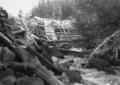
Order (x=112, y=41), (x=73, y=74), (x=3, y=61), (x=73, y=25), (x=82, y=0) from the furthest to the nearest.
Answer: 1. (x=73, y=25)
2. (x=82, y=0)
3. (x=112, y=41)
4. (x=73, y=74)
5. (x=3, y=61)

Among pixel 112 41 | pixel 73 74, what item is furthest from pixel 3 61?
pixel 112 41

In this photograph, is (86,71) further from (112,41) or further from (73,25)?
(73,25)

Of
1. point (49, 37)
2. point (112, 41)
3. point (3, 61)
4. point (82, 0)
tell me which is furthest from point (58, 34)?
point (3, 61)

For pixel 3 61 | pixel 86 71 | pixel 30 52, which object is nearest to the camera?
pixel 3 61

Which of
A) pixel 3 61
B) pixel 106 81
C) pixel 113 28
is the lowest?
pixel 106 81

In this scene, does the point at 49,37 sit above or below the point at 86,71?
above

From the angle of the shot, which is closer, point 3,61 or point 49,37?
point 3,61

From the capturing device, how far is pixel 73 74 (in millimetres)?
5219

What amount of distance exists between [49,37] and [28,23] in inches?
53.6

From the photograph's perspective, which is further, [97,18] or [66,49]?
[97,18]

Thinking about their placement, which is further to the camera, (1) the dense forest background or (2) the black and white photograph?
(1) the dense forest background

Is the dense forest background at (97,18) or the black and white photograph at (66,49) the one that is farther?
the dense forest background at (97,18)

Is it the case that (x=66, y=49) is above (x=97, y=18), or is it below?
below

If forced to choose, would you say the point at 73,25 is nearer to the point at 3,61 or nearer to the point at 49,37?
the point at 49,37
